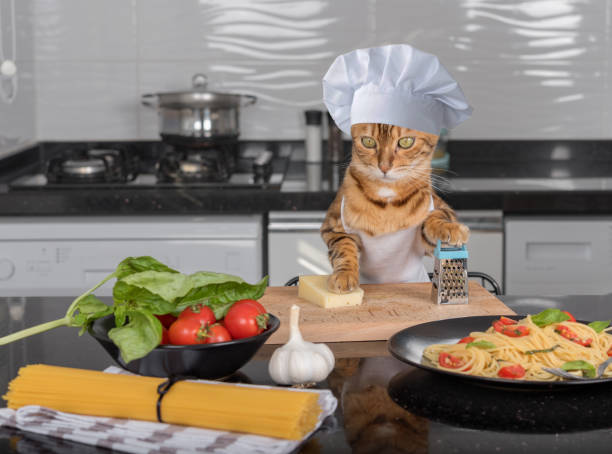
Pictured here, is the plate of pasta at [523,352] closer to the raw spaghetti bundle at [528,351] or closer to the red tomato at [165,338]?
the raw spaghetti bundle at [528,351]

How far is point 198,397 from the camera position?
961 mm

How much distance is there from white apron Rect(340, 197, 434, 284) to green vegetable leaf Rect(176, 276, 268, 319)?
493mm

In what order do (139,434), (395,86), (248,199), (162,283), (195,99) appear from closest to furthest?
(139,434) < (162,283) < (395,86) < (248,199) < (195,99)

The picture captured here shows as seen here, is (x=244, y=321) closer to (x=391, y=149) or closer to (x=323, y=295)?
(x=323, y=295)

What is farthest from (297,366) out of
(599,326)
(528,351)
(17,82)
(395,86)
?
(17,82)

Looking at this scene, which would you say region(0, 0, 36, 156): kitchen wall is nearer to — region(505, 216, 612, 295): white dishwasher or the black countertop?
the black countertop

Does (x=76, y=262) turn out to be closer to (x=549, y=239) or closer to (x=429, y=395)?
(x=549, y=239)

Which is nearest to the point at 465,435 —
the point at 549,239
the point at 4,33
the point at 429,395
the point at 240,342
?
the point at 429,395

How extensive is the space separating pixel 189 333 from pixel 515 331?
0.45 metres

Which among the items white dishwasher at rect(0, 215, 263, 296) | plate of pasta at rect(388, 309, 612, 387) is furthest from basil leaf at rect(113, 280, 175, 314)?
white dishwasher at rect(0, 215, 263, 296)

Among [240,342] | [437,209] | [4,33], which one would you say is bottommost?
[240,342]

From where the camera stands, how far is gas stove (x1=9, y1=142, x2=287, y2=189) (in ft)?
8.79

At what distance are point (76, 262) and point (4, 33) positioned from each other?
0.91m

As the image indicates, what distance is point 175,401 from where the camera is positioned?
96 centimetres
